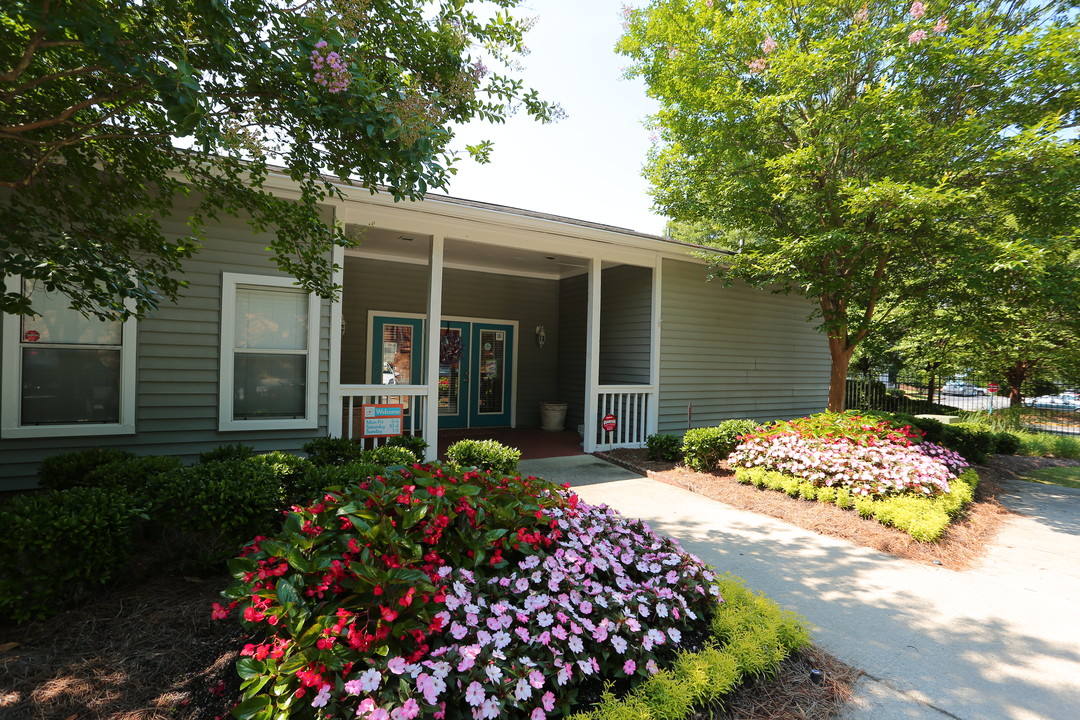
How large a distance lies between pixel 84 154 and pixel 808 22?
24.6 ft

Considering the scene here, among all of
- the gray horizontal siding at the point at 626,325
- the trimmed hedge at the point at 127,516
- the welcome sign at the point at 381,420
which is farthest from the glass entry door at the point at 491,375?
the trimmed hedge at the point at 127,516

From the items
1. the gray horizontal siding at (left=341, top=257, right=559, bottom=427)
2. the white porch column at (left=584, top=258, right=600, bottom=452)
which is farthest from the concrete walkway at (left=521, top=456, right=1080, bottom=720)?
the gray horizontal siding at (left=341, top=257, right=559, bottom=427)

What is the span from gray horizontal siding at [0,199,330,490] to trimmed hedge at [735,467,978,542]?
214 inches

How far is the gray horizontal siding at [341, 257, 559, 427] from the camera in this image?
810 centimetres

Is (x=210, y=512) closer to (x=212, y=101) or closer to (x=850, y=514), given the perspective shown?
(x=212, y=101)

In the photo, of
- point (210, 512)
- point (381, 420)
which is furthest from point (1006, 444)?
point (210, 512)

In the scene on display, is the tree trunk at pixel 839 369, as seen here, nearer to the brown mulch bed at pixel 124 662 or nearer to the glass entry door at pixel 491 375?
the glass entry door at pixel 491 375

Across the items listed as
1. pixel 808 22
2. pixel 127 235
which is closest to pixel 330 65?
pixel 127 235

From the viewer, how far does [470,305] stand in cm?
911

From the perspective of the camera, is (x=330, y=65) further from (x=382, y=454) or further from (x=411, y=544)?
(x=382, y=454)

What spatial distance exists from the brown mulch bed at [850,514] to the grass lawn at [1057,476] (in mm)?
273

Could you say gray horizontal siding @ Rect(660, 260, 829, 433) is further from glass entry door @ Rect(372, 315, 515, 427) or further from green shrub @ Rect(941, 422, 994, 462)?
glass entry door @ Rect(372, 315, 515, 427)

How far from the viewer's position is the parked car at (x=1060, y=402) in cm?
1764

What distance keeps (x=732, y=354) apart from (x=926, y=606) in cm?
590
